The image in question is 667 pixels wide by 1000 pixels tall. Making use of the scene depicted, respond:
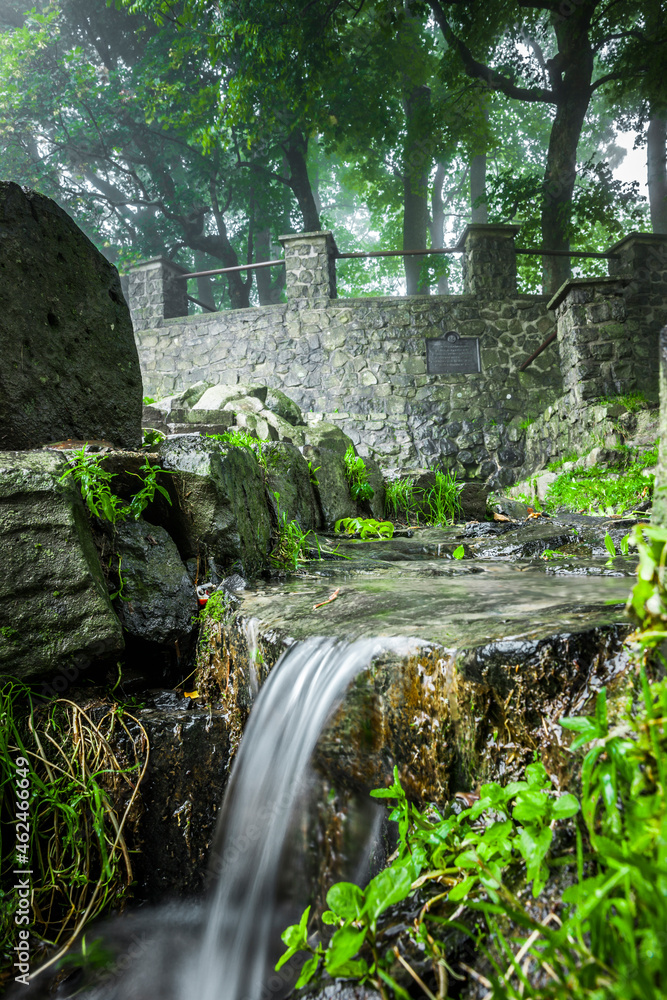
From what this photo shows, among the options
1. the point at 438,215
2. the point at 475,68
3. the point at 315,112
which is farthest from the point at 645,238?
the point at 438,215

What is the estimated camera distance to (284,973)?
1.37 metres

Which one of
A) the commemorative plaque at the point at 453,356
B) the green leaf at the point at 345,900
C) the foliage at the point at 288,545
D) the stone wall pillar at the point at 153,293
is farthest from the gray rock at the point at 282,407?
the green leaf at the point at 345,900

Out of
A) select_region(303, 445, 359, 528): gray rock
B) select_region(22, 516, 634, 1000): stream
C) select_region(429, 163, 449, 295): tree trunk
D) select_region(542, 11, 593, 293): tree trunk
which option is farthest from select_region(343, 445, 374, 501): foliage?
select_region(429, 163, 449, 295): tree trunk

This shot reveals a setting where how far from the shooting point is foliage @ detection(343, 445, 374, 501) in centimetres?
512

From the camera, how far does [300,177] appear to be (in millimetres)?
12344

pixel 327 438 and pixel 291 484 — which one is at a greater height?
pixel 327 438

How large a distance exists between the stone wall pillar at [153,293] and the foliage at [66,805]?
9.21 metres

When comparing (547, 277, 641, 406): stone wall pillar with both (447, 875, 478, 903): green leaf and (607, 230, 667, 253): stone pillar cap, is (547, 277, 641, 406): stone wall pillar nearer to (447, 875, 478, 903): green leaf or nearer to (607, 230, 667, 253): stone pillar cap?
(607, 230, 667, 253): stone pillar cap

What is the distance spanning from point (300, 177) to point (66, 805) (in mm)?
13245

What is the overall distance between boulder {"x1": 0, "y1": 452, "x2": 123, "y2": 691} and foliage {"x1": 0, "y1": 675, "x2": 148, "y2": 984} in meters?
0.11

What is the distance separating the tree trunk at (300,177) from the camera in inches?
478

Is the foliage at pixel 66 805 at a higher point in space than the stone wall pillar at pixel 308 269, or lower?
lower

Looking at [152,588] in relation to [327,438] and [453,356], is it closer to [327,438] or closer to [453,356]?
[327,438]

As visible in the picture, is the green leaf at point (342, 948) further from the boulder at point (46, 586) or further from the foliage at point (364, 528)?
the foliage at point (364, 528)
